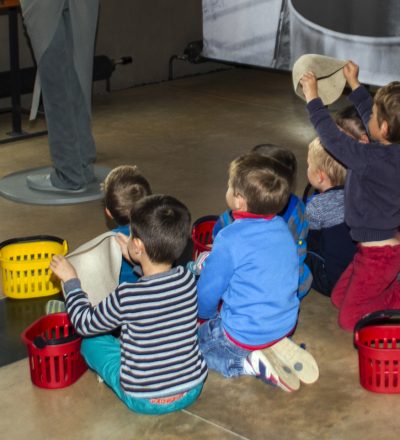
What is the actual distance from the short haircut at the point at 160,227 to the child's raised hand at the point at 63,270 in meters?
0.33

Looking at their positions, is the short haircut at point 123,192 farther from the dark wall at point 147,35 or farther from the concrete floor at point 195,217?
the dark wall at point 147,35

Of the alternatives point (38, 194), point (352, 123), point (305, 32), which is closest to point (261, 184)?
point (352, 123)

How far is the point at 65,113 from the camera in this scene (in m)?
5.55

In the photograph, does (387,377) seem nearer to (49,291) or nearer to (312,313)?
(312,313)

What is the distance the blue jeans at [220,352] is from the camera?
11.8 ft

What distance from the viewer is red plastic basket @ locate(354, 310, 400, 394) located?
3408mm

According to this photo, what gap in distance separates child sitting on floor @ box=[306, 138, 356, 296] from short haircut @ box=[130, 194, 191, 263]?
3.84 feet

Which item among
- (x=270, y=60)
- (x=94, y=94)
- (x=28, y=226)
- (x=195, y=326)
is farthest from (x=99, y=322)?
(x=94, y=94)

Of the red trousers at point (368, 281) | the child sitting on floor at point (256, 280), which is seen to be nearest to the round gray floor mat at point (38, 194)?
the red trousers at point (368, 281)

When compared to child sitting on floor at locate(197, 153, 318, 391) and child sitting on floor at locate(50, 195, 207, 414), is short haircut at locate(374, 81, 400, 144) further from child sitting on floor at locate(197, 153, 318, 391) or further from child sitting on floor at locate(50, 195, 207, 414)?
child sitting on floor at locate(50, 195, 207, 414)

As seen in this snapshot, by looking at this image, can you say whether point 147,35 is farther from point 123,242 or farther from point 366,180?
point 123,242

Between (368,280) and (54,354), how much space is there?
140 cm

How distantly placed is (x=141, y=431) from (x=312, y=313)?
1260 mm

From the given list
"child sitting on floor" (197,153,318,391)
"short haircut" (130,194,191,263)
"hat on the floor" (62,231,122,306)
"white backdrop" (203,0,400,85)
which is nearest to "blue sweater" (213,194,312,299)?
"child sitting on floor" (197,153,318,391)
